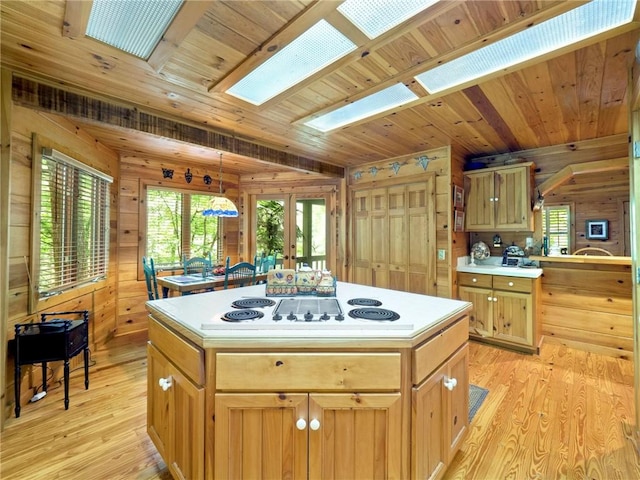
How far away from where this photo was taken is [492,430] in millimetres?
1962

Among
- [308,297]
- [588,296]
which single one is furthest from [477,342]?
[308,297]

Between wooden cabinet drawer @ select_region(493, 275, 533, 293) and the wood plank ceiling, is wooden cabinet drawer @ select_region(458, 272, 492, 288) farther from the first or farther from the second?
the wood plank ceiling

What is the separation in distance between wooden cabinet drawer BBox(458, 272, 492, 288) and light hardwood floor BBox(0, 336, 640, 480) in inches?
38.0

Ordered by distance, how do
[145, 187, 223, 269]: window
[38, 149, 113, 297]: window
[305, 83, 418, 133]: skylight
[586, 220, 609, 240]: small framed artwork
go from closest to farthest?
[305, 83, 418, 133]: skylight < [38, 149, 113, 297]: window < [145, 187, 223, 269]: window < [586, 220, 609, 240]: small framed artwork

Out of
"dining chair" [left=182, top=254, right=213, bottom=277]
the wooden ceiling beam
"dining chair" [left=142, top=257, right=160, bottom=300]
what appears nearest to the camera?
the wooden ceiling beam

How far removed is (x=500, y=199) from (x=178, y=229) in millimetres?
4556

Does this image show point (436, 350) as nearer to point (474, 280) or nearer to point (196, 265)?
point (474, 280)

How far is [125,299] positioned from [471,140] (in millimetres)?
4881

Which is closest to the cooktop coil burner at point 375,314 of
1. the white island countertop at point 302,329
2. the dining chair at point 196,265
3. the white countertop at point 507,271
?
the white island countertop at point 302,329

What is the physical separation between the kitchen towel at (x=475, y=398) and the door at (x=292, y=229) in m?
2.70

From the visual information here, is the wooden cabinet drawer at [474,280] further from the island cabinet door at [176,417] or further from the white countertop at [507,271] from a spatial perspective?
the island cabinet door at [176,417]

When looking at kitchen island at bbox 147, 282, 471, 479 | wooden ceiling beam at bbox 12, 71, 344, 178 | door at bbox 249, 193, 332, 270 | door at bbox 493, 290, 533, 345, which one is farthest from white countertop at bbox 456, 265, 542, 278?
wooden ceiling beam at bbox 12, 71, 344, 178

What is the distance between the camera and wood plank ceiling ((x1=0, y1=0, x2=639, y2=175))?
1.43 meters

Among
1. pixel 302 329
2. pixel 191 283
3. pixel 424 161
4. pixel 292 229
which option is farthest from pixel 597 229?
pixel 191 283
